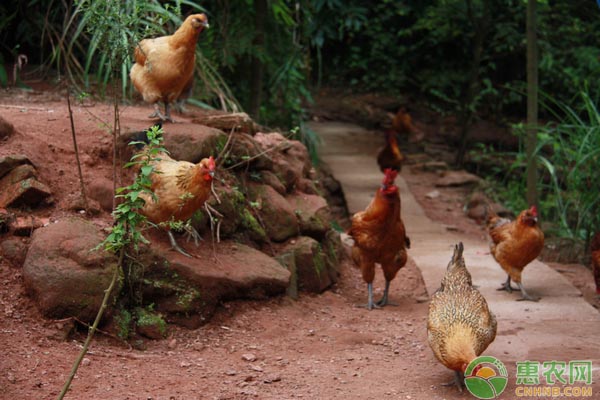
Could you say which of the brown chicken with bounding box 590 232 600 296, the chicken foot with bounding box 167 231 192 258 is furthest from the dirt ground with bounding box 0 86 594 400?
the brown chicken with bounding box 590 232 600 296

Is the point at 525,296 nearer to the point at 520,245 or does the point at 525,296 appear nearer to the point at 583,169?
the point at 520,245

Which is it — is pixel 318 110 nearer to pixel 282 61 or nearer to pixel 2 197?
pixel 282 61

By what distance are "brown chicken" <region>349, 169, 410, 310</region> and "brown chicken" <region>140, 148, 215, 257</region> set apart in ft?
6.50

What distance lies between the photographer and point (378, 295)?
298 inches

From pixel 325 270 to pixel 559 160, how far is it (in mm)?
3901

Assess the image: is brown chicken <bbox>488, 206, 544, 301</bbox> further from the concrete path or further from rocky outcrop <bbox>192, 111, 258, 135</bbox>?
rocky outcrop <bbox>192, 111, 258, 135</bbox>

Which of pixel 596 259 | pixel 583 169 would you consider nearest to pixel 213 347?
pixel 596 259

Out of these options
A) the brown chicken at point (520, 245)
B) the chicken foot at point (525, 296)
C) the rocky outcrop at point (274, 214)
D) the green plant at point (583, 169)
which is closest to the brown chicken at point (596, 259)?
the brown chicken at point (520, 245)

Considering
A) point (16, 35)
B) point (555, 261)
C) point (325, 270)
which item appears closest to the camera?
point (325, 270)

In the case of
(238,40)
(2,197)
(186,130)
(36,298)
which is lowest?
(36,298)

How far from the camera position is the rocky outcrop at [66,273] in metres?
5.03

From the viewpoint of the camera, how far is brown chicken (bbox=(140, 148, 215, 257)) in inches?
212

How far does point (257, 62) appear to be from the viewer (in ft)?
34.4

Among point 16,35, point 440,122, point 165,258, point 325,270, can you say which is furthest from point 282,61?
point 440,122
